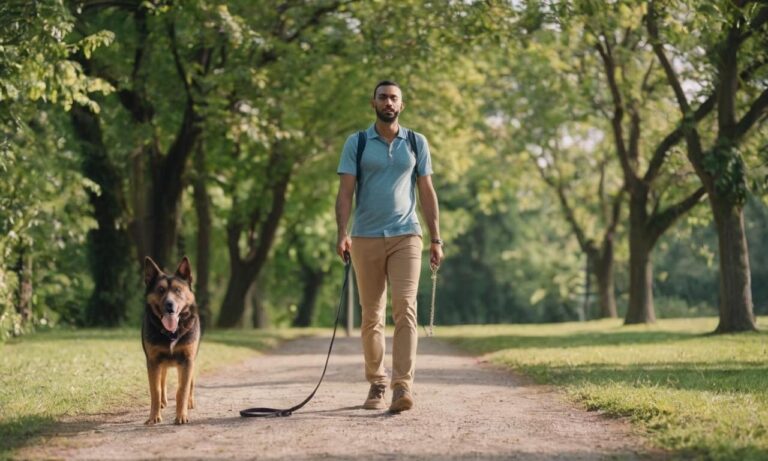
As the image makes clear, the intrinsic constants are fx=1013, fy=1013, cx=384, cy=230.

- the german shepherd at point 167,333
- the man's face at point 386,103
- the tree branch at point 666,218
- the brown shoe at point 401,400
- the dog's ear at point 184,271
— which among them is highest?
the tree branch at point 666,218

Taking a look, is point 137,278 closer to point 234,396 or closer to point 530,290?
point 234,396

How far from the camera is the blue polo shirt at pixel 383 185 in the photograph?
8.28m

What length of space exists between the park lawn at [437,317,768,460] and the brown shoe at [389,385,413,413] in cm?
162

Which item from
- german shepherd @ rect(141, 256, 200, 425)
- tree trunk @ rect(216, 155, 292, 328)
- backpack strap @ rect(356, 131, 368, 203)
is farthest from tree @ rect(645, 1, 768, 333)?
tree trunk @ rect(216, 155, 292, 328)

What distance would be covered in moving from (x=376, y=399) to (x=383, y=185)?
178 cm

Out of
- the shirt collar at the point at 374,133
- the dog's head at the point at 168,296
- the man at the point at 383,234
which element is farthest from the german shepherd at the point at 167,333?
the shirt collar at the point at 374,133

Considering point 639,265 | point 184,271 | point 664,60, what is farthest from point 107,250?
point 184,271

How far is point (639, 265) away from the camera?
84.3ft

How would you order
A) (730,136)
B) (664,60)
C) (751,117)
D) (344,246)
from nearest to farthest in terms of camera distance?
1. (344,246)
2. (751,117)
3. (730,136)
4. (664,60)

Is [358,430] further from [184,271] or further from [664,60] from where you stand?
[664,60]

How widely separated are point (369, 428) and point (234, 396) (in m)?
2.93

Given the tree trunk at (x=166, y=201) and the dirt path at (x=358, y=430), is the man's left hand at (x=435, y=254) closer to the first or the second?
the dirt path at (x=358, y=430)

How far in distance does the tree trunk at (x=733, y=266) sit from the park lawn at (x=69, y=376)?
880 cm

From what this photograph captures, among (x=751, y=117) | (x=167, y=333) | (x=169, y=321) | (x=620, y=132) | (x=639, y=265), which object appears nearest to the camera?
(x=169, y=321)
